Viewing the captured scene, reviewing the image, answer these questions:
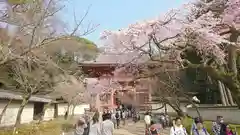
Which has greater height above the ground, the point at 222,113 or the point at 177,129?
the point at 222,113

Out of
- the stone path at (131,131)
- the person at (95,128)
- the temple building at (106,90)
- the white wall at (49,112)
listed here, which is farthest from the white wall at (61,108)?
the person at (95,128)

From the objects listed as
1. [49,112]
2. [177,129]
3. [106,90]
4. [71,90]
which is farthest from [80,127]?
[49,112]

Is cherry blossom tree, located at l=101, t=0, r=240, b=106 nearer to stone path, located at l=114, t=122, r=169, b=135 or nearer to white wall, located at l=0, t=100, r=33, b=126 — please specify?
stone path, located at l=114, t=122, r=169, b=135

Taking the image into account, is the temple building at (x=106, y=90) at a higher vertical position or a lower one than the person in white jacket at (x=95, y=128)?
higher

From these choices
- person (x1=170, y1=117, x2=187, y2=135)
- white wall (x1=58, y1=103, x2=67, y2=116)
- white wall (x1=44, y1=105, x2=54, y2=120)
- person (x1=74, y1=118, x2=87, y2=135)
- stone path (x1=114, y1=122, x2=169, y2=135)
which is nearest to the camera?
person (x1=74, y1=118, x2=87, y2=135)

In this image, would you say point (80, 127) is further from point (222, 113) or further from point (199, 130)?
point (222, 113)

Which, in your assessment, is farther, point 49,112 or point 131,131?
point 49,112

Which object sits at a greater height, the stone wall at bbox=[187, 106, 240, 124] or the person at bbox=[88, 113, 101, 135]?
the stone wall at bbox=[187, 106, 240, 124]

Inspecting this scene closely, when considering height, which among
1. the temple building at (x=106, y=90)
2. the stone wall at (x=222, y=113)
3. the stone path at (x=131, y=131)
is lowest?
the stone path at (x=131, y=131)

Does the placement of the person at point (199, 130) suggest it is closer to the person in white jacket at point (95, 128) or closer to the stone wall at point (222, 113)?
the person in white jacket at point (95, 128)

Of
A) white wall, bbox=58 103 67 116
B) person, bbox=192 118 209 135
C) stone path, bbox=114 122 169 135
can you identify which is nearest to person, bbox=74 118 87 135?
person, bbox=192 118 209 135

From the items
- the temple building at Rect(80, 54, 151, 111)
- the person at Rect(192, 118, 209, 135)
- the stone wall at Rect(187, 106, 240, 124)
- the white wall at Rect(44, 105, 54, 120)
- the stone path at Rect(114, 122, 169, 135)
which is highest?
the temple building at Rect(80, 54, 151, 111)


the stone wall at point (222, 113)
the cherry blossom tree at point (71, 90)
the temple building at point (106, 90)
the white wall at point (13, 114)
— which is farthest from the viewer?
the cherry blossom tree at point (71, 90)

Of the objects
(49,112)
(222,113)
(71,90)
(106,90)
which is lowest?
(222,113)
